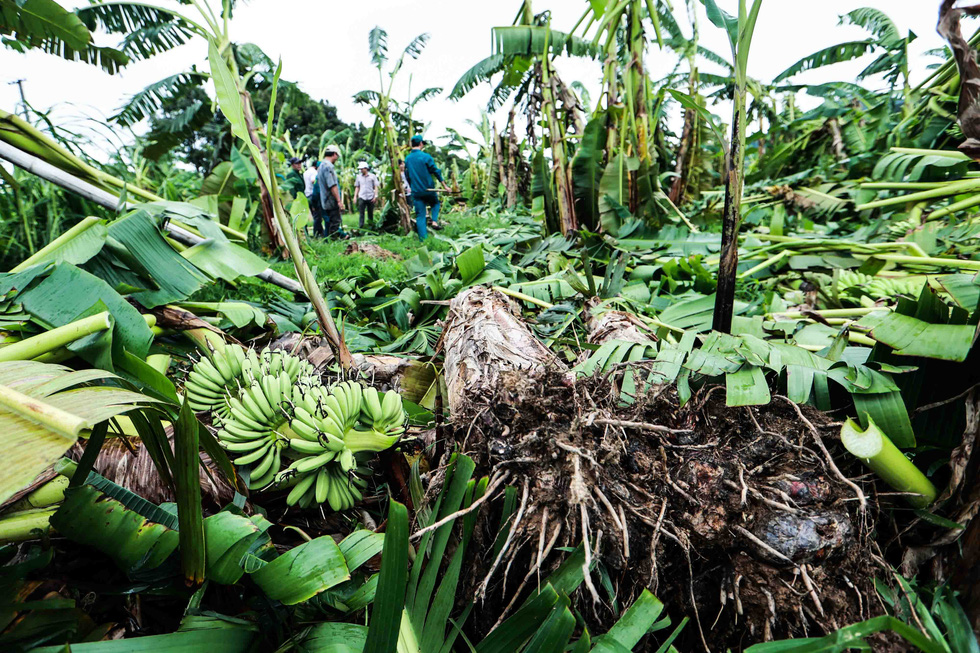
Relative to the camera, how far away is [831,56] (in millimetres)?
6617

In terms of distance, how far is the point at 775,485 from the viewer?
0.97m

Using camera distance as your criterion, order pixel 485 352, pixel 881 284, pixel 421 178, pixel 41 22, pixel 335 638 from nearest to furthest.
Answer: pixel 335 638
pixel 485 352
pixel 881 284
pixel 41 22
pixel 421 178

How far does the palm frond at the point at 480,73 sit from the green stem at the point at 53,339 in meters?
5.51

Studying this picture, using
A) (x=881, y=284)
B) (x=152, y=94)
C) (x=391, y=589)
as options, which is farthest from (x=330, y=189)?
(x=391, y=589)

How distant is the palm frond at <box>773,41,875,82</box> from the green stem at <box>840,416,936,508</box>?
7475 mm

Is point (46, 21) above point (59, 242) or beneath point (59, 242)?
above

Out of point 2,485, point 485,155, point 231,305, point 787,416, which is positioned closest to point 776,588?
point 787,416

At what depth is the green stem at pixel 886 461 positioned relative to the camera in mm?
959

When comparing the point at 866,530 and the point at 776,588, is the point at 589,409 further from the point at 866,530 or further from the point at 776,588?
the point at 866,530

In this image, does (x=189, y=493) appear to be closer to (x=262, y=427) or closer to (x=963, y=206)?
(x=262, y=427)

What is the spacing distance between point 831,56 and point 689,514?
8371 millimetres

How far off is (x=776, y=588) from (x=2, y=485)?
1222 millimetres

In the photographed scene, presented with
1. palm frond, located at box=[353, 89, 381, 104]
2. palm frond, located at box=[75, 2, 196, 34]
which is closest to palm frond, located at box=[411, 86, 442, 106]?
palm frond, located at box=[353, 89, 381, 104]

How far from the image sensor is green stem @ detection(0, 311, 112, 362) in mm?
1244
